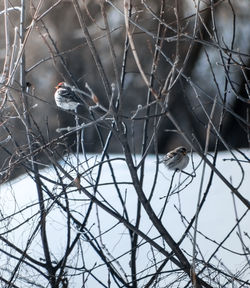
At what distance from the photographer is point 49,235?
11.6 feet

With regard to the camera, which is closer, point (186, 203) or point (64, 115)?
point (186, 203)

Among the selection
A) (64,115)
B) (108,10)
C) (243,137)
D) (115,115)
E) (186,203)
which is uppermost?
(108,10)

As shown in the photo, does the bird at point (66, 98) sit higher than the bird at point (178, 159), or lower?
higher

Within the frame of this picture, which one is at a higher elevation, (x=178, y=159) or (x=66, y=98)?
(x=66, y=98)

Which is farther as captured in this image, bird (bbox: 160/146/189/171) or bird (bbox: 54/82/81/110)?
bird (bbox: 160/146/189/171)

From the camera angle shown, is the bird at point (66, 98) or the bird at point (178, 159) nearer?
the bird at point (66, 98)

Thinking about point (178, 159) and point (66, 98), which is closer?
point (66, 98)

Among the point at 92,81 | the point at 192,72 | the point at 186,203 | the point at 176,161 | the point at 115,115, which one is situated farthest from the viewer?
the point at 92,81

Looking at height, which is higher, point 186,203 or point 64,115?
point 64,115

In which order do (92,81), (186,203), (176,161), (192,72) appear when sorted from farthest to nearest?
1. (92,81)
2. (192,72)
3. (186,203)
4. (176,161)

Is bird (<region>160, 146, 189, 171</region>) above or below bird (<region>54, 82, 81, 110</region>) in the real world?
below

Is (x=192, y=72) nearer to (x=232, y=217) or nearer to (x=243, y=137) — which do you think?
(x=243, y=137)

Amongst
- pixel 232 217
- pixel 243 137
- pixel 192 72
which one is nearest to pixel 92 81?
pixel 192 72

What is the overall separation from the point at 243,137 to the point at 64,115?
136 cm
